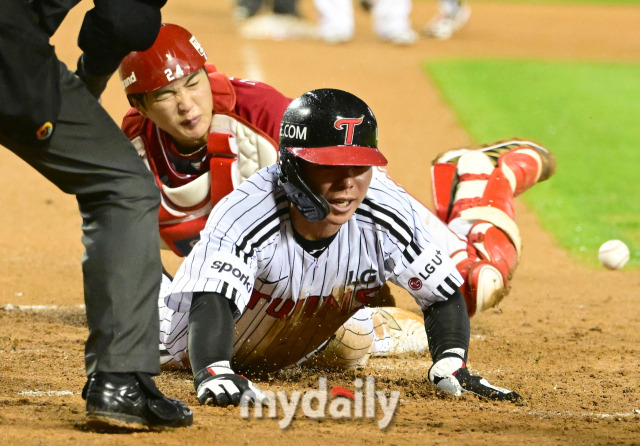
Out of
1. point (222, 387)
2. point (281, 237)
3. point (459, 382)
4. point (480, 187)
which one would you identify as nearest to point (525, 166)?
point (480, 187)

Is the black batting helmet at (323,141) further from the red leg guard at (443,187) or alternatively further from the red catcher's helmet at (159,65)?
the red leg guard at (443,187)

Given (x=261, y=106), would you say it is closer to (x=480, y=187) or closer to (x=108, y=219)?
(x=480, y=187)

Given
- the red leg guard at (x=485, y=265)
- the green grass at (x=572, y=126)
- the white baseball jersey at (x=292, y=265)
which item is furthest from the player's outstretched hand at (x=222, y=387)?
the green grass at (x=572, y=126)

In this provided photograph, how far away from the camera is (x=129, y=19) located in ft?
10.6

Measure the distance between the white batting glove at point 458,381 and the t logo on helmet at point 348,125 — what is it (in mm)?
937

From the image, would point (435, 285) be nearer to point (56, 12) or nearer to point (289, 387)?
point (289, 387)

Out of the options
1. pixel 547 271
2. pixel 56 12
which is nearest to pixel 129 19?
pixel 56 12

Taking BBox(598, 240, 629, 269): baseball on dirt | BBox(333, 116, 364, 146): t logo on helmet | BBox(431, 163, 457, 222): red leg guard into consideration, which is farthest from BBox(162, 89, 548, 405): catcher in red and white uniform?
BBox(598, 240, 629, 269): baseball on dirt

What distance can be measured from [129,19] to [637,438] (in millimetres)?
2188

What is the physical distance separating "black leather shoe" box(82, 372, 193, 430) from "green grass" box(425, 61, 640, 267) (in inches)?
202

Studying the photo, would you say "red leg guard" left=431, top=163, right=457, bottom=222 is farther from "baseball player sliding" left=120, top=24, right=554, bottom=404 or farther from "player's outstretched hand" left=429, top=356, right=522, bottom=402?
"player's outstretched hand" left=429, top=356, right=522, bottom=402

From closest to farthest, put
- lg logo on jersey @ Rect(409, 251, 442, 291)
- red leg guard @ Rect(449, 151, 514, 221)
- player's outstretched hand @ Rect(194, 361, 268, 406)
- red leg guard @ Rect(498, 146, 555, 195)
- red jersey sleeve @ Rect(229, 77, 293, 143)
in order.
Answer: player's outstretched hand @ Rect(194, 361, 268, 406) → lg logo on jersey @ Rect(409, 251, 442, 291) → red jersey sleeve @ Rect(229, 77, 293, 143) → red leg guard @ Rect(449, 151, 514, 221) → red leg guard @ Rect(498, 146, 555, 195)

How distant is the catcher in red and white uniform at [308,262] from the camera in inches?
157

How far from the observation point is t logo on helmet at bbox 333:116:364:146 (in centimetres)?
403
